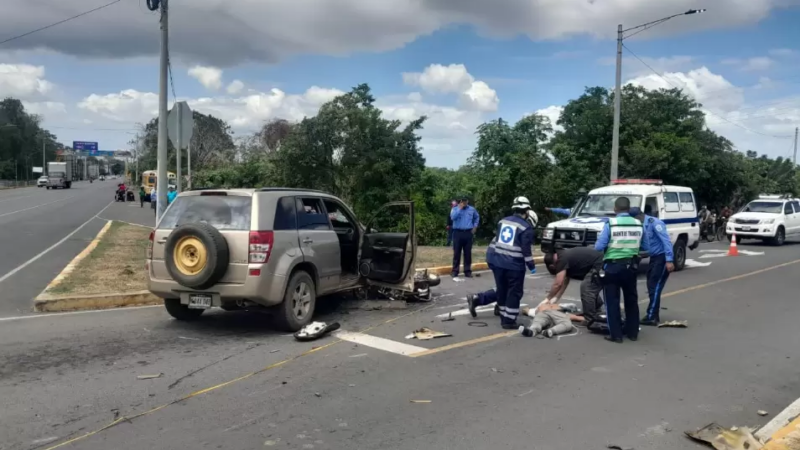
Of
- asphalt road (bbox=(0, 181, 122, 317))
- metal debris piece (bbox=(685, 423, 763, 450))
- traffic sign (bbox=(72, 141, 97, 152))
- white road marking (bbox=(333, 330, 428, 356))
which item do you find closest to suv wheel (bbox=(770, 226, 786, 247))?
white road marking (bbox=(333, 330, 428, 356))

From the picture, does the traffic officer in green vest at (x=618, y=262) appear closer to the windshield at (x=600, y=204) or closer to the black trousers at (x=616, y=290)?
the black trousers at (x=616, y=290)

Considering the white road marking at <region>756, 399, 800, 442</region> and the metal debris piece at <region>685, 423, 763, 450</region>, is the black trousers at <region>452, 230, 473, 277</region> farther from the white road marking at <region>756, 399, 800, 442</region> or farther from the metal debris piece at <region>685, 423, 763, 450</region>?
the metal debris piece at <region>685, 423, 763, 450</region>

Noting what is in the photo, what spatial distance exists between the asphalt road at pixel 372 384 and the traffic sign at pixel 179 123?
14.7ft

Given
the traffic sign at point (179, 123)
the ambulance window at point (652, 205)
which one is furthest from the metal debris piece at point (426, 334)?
the ambulance window at point (652, 205)

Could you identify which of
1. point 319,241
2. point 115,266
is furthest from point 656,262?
point 115,266

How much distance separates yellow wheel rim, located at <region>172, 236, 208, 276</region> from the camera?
280 inches

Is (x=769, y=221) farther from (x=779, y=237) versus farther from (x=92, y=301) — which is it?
(x=92, y=301)

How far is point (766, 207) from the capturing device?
24609mm

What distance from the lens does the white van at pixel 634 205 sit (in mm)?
13461

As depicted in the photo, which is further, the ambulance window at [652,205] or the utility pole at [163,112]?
the ambulance window at [652,205]

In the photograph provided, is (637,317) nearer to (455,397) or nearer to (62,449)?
(455,397)

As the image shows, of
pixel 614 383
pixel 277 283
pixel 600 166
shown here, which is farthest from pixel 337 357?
pixel 600 166

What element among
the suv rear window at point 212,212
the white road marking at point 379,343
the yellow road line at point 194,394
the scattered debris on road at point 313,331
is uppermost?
the suv rear window at point 212,212

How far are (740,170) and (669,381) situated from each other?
33.3 meters
